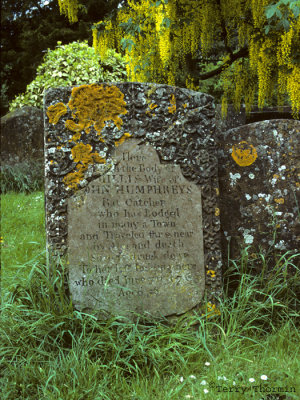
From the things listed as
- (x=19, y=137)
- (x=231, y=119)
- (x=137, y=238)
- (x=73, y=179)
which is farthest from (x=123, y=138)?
(x=19, y=137)

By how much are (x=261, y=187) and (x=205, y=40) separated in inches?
93.6

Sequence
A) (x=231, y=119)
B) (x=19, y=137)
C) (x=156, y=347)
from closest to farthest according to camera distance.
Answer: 1. (x=156, y=347)
2. (x=231, y=119)
3. (x=19, y=137)

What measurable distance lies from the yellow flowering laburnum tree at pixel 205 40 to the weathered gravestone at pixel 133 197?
1.43 metres

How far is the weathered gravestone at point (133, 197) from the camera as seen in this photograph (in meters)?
3.33

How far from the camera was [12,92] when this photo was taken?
17797 mm

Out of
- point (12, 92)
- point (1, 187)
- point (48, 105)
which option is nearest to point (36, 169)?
point (1, 187)

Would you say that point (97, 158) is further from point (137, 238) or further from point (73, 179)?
point (137, 238)

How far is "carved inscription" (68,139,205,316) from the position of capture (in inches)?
131

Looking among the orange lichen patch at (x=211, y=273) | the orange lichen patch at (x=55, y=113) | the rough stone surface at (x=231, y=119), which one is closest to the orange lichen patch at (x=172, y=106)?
the orange lichen patch at (x=55, y=113)

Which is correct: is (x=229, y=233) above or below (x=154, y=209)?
below

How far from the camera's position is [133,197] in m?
3.43

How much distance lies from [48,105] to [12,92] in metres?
15.5

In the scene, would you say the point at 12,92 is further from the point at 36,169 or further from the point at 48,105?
the point at 48,105

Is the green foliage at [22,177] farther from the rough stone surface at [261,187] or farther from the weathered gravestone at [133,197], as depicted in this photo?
the rough stone surface at [261,187]
